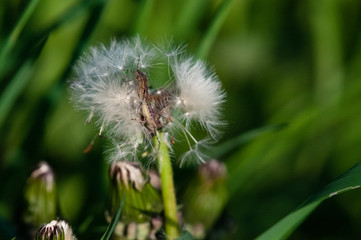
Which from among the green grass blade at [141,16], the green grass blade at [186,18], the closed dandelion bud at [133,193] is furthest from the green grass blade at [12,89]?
the green grass blade at [186,18]

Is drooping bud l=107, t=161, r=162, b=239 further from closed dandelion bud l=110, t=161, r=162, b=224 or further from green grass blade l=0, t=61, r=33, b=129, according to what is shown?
green grass blade l=0, t=61, r=33, b=129

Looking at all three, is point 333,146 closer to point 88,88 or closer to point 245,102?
point 245,102

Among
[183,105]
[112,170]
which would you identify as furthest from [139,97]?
[112,170]

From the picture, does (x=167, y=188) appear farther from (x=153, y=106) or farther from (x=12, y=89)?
(x=12, y=89)

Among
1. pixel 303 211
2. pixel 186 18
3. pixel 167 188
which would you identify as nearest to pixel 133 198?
pixel 167 188

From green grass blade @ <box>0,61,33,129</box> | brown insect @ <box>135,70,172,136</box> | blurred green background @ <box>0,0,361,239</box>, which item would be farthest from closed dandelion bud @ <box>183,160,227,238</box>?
green grass blade @ <box>0,61,33,129</box>

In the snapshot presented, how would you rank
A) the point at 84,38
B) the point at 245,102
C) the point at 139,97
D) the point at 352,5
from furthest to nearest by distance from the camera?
the point at 352,5 → the point at 245,102 → the point at 84,38 → the point at 139,97
